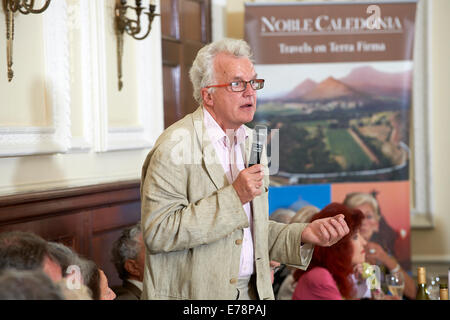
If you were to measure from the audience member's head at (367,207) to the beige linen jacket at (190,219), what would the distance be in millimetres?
2877

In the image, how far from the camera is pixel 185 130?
69.9 inches

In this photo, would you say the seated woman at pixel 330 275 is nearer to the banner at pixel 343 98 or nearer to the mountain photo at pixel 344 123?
the banner at pixel 343 98

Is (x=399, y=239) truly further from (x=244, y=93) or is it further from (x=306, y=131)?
(x=244, y=93)

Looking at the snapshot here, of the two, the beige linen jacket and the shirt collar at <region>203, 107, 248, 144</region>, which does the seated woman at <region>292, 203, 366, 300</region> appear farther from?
the shirt collar at <region>203, 107, 248, 144</region>

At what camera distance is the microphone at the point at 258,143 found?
5.37 feet

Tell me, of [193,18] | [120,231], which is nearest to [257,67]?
[193,18]

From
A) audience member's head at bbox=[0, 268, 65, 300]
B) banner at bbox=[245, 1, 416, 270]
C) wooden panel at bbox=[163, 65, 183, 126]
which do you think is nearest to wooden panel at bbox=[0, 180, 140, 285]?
wooden panel at bbox=[163, 65, 183, 126]

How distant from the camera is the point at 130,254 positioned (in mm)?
2770

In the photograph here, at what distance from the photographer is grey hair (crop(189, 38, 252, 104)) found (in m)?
1.75

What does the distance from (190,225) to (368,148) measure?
3306mm

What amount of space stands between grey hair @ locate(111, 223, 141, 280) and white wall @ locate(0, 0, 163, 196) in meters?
0.29

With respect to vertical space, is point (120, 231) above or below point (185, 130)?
below

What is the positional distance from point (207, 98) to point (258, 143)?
0.67 ft
